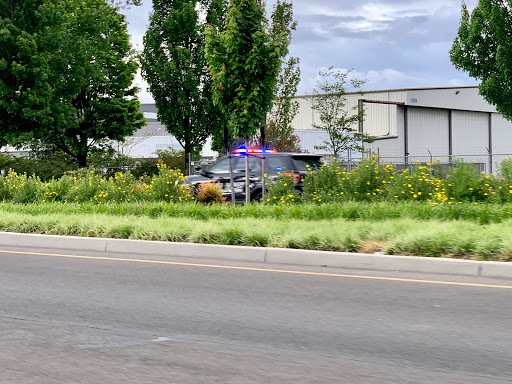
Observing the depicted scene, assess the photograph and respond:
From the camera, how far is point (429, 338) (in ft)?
18.8

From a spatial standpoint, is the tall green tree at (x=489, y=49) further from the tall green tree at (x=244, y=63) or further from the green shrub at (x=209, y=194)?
the green shrub at (x=209, y=194)

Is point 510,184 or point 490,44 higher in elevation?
point 490,44

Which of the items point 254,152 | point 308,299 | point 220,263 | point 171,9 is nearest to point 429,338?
point 308,299

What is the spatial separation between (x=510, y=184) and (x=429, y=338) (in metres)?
9.65

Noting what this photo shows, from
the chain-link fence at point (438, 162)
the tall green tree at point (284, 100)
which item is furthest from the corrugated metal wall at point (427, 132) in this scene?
the tall green tree at point (284, 100)

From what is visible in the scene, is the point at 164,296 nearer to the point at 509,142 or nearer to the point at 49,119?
the point at 49,119

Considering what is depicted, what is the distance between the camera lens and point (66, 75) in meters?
36.7

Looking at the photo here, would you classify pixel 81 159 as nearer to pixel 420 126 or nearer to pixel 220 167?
pixel 220 167

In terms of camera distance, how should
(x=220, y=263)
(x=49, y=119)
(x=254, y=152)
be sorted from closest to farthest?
(x=220, y=263), (x=254, y=152), (x=49, y=119)

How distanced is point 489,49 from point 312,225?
94.8ft

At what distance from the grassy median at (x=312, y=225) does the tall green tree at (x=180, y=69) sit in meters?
24.2

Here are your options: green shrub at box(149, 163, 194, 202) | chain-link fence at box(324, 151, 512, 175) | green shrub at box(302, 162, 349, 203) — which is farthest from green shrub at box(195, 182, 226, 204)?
chain-link fence at box(324, 151, 512, 175)

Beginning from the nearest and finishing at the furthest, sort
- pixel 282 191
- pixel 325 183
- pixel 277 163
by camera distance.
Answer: pixel 325 183
pixel 282 191
pixel 277 163

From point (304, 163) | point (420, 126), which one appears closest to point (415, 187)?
point (304, 163)
